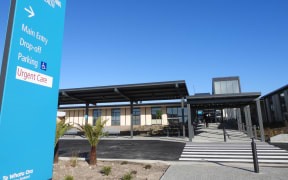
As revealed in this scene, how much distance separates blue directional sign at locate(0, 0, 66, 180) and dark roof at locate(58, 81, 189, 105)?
43.7 feet

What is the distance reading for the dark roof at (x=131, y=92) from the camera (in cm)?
1723

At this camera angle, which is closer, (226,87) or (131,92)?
(131,92)

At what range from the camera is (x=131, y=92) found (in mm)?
19656

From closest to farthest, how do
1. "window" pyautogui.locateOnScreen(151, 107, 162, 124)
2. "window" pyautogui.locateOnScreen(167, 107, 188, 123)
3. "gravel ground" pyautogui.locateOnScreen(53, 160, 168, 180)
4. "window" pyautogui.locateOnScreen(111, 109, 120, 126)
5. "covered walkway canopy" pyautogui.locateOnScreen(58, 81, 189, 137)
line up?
1. "gravel ground" pyautogui.locateOnScreen(53, 160, 168, 180)
2. "covered walkway canopy" pyautogui.locateOnScreen(58, 81, 189, 137)
3. "window" pyautogui.locateOnScreen(167, 107, 188, 123)
4. "window" pyautogui.locateOnScreen(151, 107, 162, 124)
5. "window" pyautogui.locateOnScreen(111, 109, 120, 126)

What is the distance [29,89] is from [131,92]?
16.4 meters

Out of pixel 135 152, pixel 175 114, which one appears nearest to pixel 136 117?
pixel 175 114

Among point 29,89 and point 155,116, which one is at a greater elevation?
point 155,116

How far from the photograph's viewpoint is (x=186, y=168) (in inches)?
289

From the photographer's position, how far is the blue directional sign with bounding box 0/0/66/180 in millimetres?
2865

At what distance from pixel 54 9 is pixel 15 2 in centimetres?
95

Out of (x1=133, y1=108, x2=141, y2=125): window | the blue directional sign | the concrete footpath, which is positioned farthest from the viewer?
(x1=133, y1=108, x2=141, y2=125): window

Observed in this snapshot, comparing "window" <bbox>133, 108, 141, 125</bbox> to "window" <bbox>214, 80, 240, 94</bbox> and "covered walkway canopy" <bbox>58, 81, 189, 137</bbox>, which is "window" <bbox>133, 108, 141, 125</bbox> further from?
"window" <bbox>214, 80, 240, 94</bbox>

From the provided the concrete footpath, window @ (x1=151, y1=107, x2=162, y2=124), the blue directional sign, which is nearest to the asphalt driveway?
the concrete footpath

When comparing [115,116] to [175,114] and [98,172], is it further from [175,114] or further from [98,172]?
[98,172]
